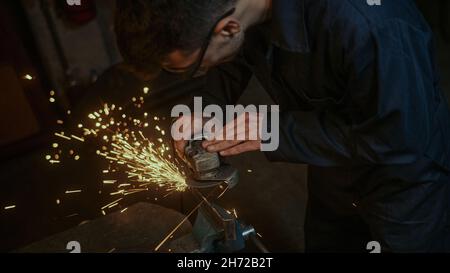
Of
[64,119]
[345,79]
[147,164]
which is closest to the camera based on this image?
[345,79]

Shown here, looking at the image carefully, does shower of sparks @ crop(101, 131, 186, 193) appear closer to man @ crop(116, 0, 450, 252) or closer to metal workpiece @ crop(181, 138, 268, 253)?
metal workpiece @ crop(181, 138, 268, 253)

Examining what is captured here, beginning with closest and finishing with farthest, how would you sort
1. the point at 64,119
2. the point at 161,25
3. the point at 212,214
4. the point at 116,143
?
the point at 161,25
the point at 212,214
the point at 116,143
the point at 64,119

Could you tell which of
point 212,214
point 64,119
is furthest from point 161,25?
point 64,119

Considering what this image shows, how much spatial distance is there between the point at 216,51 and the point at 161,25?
27cm

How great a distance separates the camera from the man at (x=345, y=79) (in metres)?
1.41

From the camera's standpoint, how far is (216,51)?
1.63 m

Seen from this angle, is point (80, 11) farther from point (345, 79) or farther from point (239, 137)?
point (345, 79)

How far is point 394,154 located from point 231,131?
25.2 inches

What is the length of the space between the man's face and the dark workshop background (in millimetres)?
1872

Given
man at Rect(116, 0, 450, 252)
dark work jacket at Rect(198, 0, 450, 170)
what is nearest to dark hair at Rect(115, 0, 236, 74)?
man at Rect(116, 0, 450, 252)

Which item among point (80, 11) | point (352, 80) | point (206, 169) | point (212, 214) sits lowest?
point (212, 214)

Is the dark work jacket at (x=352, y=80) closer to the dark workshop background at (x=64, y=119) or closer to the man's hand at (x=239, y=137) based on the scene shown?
the man's hand at (x=239, y=137)

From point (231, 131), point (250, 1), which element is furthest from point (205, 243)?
point (250, 1)

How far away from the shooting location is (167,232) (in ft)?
6.70
